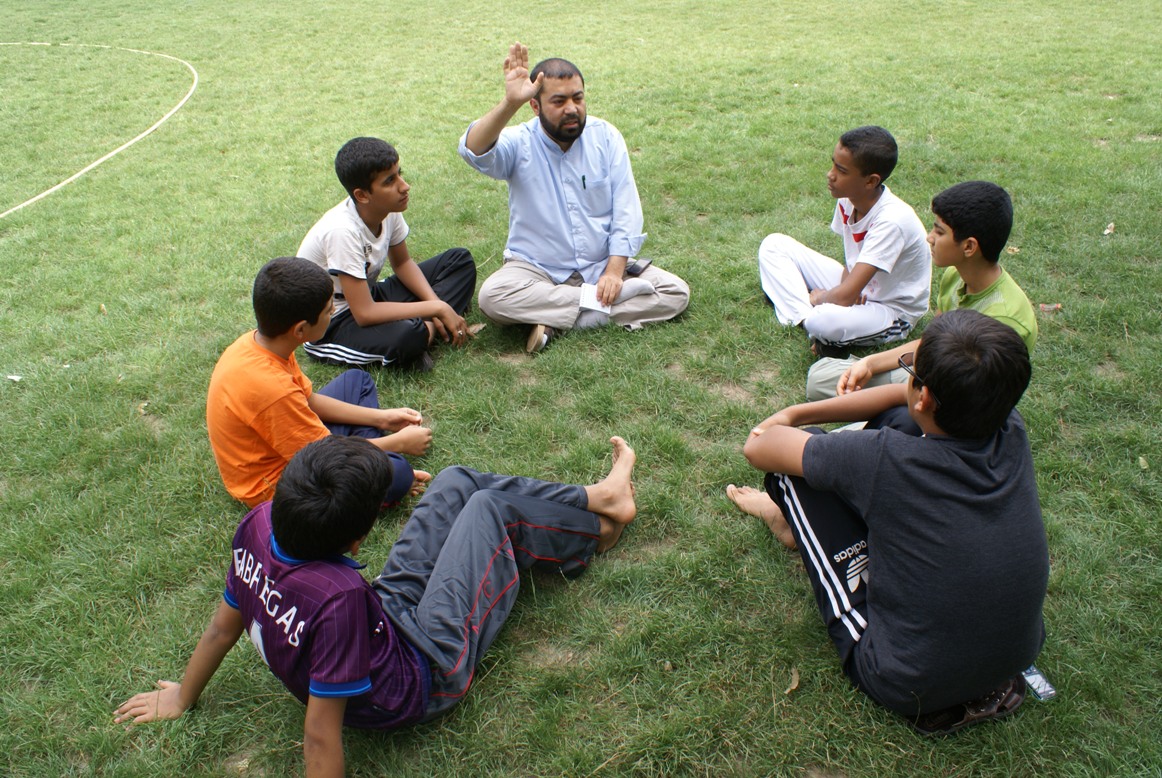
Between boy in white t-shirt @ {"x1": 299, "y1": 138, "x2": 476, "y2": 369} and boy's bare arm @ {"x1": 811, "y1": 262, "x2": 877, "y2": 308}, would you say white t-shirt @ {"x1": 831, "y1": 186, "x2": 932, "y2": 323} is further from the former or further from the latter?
boy in white t-shirt @ {"x1": 299, "y1": 138, "x2": 476, "y2": 369}

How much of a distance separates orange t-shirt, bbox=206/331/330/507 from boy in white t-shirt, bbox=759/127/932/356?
2.46m

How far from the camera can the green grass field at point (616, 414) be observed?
2275 mm

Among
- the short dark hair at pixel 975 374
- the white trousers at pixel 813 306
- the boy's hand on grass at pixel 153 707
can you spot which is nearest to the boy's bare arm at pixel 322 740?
the boy's hand on grass at pixel 153 707

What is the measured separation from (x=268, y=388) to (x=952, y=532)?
89.7 inches

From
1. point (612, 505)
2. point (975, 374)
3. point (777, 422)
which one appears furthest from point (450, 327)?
point (975, 374)

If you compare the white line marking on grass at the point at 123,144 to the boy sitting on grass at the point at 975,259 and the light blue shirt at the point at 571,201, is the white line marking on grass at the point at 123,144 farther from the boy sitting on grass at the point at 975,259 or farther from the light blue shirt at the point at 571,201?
the boy sitting on grass at the point at 975,259

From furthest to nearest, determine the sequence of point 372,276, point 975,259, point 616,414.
→ point 372,276, point 616,414, point 975,259

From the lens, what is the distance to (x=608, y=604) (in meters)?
2.69

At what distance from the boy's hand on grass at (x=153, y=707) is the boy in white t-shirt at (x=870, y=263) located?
10.2 feet

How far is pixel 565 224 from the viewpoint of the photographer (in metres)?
4.44

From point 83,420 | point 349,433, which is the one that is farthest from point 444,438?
point 83,420

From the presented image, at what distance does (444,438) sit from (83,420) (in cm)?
177

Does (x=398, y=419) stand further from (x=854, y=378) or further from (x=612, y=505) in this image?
(x=854, y=378)

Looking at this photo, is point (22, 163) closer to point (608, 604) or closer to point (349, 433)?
point (349, 433)
